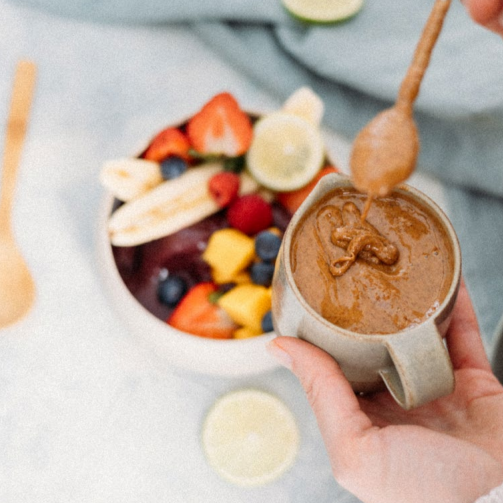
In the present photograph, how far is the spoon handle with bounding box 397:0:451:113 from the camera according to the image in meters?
0.50

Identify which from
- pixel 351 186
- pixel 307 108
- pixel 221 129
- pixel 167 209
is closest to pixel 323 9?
pixel 307 108

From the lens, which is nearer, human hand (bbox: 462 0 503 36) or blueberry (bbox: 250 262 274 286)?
human hand (bbox: 462 0 503 36)

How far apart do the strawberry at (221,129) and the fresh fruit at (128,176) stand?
78mm

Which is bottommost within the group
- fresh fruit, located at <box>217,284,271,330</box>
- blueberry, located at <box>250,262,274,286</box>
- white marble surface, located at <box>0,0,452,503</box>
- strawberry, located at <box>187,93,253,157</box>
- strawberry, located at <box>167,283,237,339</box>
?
white marble surface, located at <box>0,0,452,503</box>

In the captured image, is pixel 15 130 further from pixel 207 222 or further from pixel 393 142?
pixel 393 142

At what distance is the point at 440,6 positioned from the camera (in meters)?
0.50

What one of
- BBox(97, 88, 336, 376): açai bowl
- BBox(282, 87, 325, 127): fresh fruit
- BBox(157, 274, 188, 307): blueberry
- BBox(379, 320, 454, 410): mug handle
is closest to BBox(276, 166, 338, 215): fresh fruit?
BBox(97, 88, 336, 376): açai bowl

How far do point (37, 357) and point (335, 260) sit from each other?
560mm

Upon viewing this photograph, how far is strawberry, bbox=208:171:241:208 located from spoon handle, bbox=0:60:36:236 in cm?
34

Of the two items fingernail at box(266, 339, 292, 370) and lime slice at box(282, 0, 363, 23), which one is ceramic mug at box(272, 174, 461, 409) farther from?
lime slice at box(282, 0, 363, 23)

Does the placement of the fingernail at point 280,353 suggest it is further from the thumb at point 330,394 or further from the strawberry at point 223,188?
the strawberry at point 223,188

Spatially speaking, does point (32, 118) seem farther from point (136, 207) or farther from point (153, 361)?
point (153, 361)

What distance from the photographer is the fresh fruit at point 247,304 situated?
32.9 inches

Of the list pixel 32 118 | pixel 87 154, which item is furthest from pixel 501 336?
pixel 32 118
